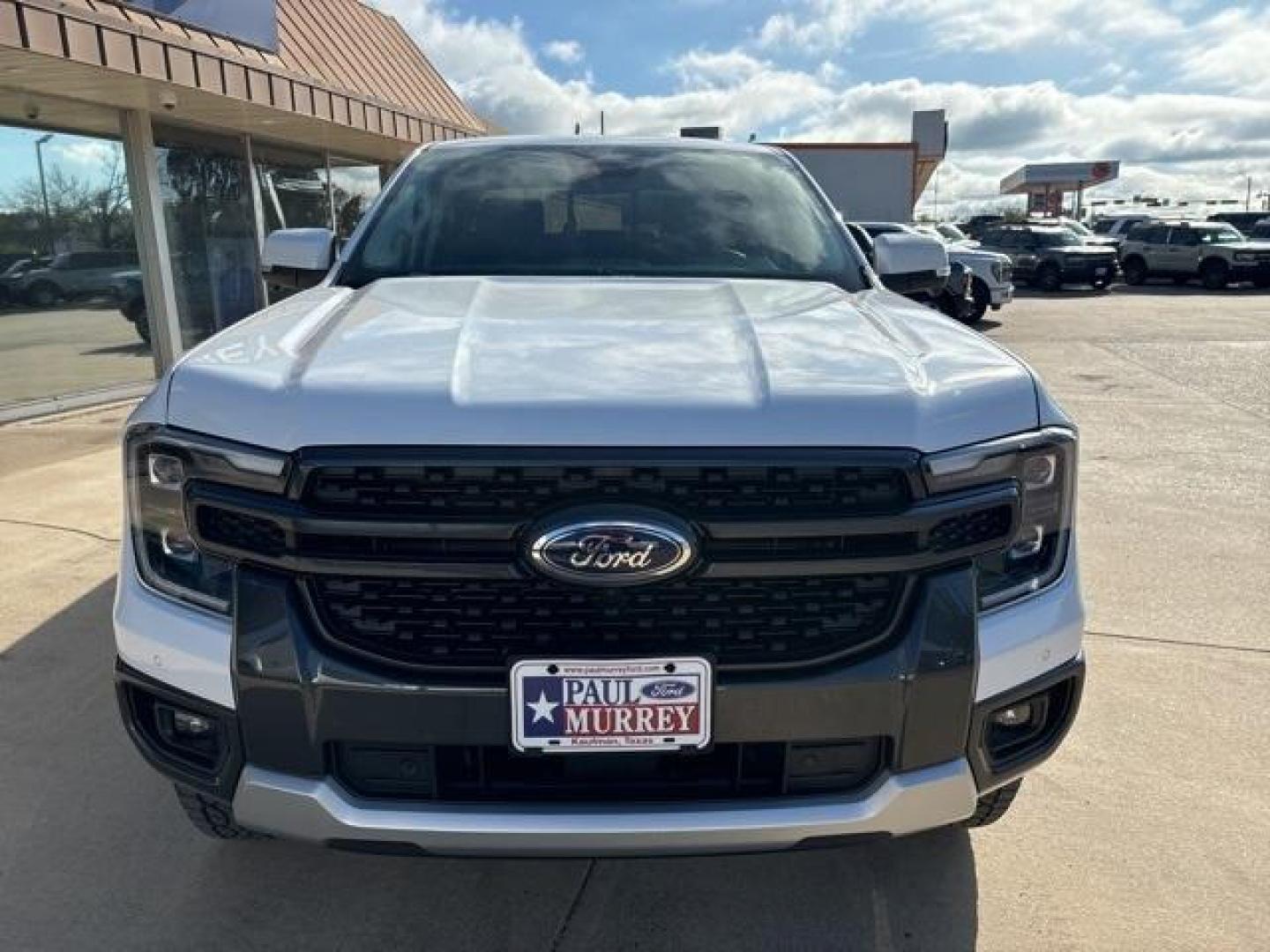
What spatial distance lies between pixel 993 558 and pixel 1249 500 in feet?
16.8

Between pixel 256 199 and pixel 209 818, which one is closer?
pixel 209 818

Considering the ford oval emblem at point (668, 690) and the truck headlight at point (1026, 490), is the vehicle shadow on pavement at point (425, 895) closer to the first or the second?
the ford oval emblem at point (668, 690)

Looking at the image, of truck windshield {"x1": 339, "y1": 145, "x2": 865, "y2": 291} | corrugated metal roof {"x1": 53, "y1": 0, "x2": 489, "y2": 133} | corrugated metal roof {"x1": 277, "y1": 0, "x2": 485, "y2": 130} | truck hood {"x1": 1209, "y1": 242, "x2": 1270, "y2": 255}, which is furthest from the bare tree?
truck hood {"x1": 1209, "y1": 242, "x2": 1270, "y2": 255}

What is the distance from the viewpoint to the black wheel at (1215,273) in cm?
2539

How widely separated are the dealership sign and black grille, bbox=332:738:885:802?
8264 millimetres

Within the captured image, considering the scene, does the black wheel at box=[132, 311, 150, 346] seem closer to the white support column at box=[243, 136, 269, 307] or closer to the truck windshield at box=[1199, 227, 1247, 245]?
the white support column at box=[243, 136, 269, 307]

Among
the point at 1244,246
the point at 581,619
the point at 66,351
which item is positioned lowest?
the point at 1244,246

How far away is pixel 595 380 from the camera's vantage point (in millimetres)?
1976

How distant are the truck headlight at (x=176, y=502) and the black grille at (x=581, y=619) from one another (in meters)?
0.22

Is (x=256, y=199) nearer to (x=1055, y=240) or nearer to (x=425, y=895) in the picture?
(x=425, y=895)

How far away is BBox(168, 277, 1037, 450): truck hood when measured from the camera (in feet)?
6.12

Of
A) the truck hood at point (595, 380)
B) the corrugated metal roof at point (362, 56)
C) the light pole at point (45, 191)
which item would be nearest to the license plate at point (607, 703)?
the truck hood at point (595, 380)

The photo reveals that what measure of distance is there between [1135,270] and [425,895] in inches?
1135

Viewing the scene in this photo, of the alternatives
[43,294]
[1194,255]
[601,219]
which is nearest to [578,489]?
[601,219]
